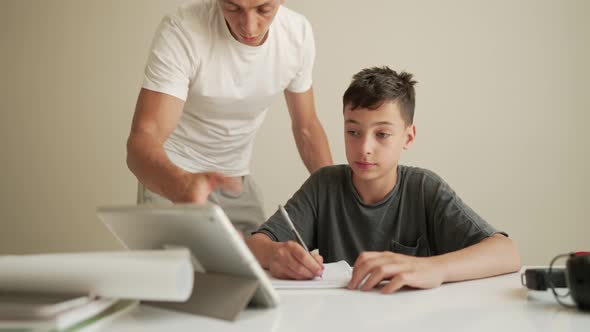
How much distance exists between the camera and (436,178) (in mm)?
1507

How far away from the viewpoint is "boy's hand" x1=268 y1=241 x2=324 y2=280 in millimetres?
1093

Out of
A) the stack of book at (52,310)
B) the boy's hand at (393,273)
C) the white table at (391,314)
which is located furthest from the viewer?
the boy's hand at (393,273)

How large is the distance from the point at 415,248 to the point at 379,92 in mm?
408

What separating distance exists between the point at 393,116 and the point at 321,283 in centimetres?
64

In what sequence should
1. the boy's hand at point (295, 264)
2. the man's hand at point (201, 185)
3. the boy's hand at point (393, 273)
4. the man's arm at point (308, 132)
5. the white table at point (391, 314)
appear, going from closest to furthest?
1. the white table at point (391, 314)
2. the man's hand at point (201, 185)
3. the boy's hand at point (393, 273)
4. the boy's hand at point (295, 264)
5. the man's arm at point (308, 132)

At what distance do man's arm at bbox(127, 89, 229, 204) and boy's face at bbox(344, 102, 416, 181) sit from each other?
46 cm

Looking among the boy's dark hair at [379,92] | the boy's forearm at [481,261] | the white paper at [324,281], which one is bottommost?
the white paper at [324,281]

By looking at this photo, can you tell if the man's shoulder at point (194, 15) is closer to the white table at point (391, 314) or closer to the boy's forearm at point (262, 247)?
the boy's forearm at point (262, 247)

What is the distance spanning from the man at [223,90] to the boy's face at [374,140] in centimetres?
32

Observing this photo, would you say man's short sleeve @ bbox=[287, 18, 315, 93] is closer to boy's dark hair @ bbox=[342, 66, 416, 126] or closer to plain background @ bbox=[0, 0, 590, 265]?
boy's dark hair @ bbox=[342, 66, 416, 126]

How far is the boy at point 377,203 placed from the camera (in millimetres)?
1392

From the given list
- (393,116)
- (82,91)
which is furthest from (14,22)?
(393,116)

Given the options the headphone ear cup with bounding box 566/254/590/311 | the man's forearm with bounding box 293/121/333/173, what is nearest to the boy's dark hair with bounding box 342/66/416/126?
the man's forearm with bounding box 293/121/333/173

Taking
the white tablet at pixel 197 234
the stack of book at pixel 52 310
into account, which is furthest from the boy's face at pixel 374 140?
the stack of book at pixel 52 310
